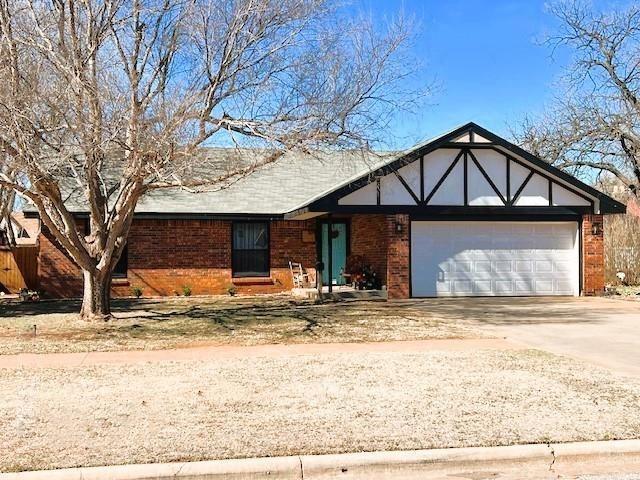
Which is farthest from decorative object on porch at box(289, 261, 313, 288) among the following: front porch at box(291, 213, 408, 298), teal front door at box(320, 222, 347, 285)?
teal front door at box(320, 222, 347, 285)

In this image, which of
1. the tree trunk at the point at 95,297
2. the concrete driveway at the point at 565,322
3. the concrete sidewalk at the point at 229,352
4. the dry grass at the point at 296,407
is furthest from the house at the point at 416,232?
the dry grass at the point at 296,407

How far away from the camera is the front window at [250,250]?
21.9 m

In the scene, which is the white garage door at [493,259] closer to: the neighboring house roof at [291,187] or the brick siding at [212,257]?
the brick siding at [212,257]

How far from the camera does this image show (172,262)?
2127 cm

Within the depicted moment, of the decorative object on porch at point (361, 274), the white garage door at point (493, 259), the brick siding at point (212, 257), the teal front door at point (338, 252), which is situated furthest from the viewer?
the teal front door at point (338, 252)

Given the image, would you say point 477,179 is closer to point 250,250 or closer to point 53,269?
point 250,250

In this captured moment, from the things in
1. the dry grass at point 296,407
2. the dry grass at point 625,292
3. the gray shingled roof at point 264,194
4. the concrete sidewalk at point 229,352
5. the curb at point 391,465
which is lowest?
the curb at point 391,465

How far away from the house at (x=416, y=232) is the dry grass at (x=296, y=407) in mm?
10151

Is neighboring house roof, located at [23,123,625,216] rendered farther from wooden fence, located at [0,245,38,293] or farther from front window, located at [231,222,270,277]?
wooden fence, located at [0,245,38,293]

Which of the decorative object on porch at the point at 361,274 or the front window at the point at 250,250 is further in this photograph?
the front window at the point at 250,250

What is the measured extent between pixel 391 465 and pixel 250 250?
54.8 feet

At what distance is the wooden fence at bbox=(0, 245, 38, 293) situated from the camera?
21.5 m

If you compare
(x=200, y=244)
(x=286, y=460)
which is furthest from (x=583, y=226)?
(x=286, y=460)

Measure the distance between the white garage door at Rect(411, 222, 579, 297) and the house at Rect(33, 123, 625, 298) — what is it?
0.03 meters
